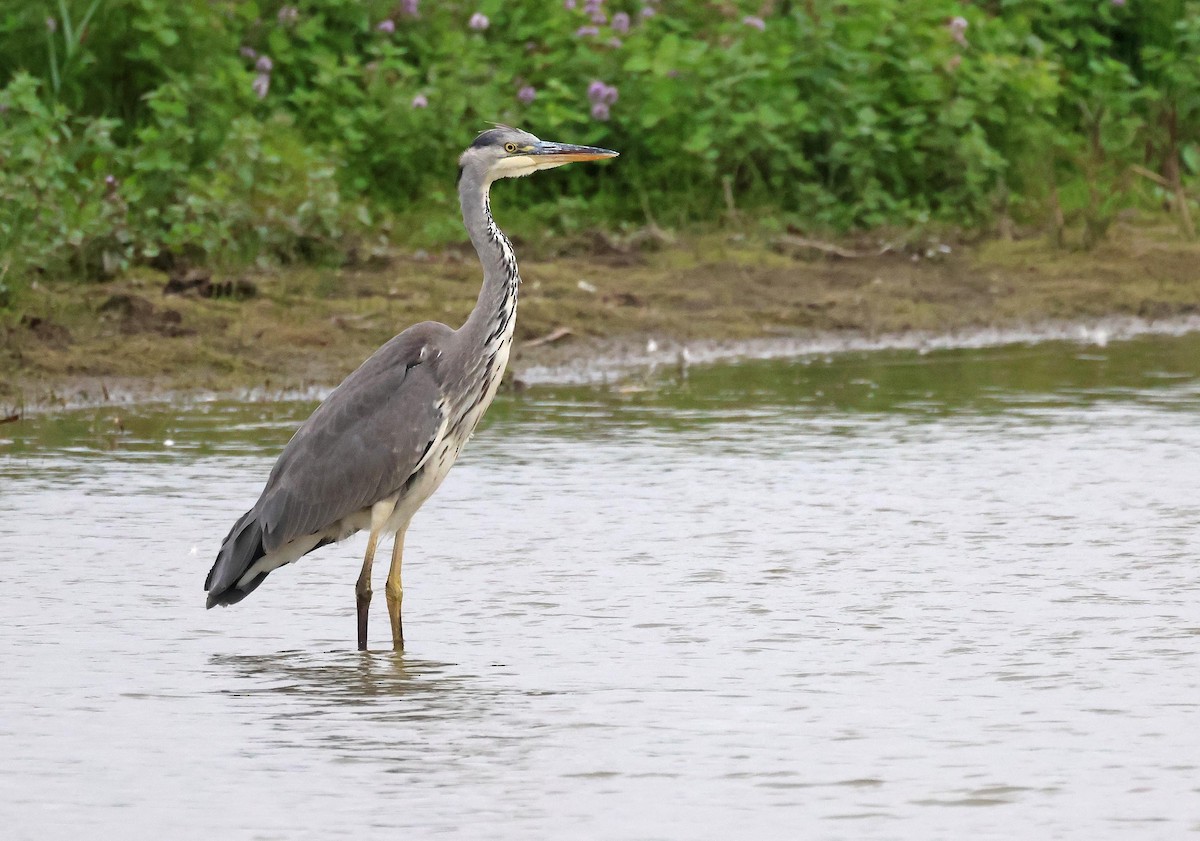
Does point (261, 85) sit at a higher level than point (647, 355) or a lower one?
higher

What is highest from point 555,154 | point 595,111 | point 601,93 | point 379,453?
point 601,93

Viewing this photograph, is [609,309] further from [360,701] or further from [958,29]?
[360,701]

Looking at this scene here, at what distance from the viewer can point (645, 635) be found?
6.71 meters

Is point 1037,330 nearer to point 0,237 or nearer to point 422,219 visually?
point 422,219

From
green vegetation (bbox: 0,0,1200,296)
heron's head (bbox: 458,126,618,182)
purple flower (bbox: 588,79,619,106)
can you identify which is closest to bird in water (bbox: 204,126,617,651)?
heron's head (bbox: 458,126,618,182)

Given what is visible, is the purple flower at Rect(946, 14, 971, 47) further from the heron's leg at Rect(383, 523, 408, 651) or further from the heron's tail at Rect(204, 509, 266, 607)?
the heron's tail at Rect(204, 509, 266, 607)

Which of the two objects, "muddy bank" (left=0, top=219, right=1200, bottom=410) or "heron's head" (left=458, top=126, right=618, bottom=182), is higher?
"heron's head" (left=458, top=126, right=618, bottom=182)

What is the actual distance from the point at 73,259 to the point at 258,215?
3.87ft

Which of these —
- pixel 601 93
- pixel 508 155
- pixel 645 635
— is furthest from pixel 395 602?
pixel 601 93

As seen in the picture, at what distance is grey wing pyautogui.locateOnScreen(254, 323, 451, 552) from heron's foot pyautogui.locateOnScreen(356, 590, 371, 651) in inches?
Answer: 10.7

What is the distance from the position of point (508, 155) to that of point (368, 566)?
1.46 m

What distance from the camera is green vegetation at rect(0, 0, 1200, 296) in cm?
1395

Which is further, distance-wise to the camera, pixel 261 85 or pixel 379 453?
pixel 261 85

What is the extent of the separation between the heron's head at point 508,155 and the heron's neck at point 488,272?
0.16 ft
